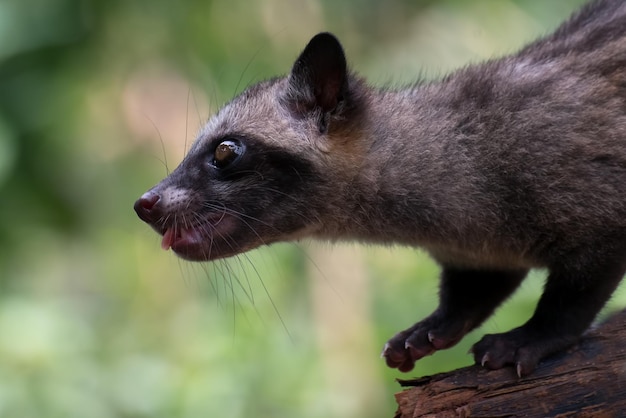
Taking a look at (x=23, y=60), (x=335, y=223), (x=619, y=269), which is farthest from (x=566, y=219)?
(x=23, y=60)

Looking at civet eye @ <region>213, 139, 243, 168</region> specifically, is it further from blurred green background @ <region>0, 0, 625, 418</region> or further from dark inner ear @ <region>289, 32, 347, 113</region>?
blurred green background @ <region>0, 0, 625, 418</region>

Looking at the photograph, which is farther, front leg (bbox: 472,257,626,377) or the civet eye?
the civet eye

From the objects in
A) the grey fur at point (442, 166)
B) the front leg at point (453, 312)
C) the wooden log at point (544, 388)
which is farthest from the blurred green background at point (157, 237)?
the wooden log at point (544, 388)

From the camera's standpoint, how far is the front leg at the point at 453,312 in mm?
4961

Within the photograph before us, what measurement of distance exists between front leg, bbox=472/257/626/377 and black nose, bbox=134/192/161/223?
1.81 meters

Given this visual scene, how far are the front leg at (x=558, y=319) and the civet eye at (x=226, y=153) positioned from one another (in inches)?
64.1

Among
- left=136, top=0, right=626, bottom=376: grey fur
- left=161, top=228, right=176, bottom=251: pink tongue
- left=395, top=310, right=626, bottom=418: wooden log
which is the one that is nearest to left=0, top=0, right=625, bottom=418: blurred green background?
left=136, top=0, right=626, bottom=376: grey fur

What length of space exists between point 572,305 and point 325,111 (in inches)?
67.4

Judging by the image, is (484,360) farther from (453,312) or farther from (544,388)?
(453,312)

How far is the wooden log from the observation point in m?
3.97

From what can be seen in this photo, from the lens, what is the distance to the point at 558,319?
14.4ft

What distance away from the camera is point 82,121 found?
865 cm

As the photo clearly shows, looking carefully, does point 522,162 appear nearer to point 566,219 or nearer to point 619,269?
point 566,219

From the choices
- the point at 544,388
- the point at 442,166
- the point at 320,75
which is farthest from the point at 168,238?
the point at 544,388
